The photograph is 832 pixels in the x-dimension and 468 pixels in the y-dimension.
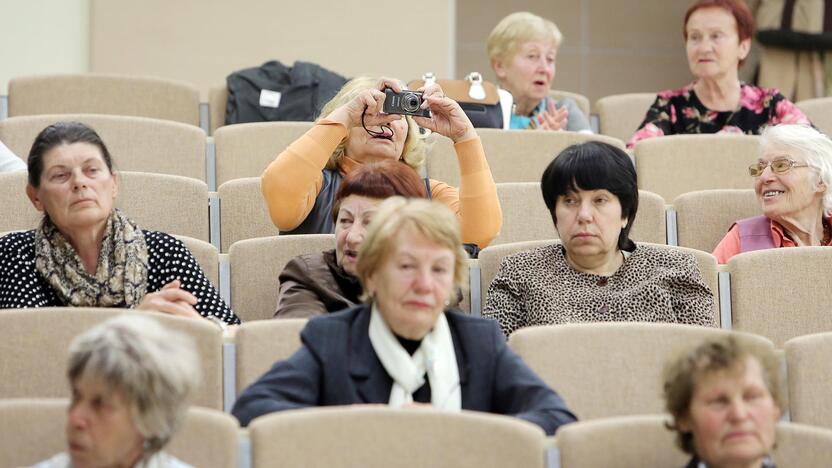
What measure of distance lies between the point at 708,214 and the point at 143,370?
209cm

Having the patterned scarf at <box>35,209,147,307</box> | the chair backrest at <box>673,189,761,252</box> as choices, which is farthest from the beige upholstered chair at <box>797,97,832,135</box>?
the patterned scarf at <box>35,209,147,307</box>

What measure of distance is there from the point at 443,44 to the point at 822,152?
2.49 meters

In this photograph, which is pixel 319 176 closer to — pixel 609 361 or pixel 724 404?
pixel 609 361

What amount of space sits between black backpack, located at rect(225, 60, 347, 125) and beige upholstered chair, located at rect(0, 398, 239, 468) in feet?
8.94

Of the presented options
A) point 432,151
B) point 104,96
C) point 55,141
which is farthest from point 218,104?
point 55,141

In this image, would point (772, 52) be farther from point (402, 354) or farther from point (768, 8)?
point (402, 354)

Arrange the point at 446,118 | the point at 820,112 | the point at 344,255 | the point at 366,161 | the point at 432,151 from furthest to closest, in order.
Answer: the point at 820,112 < the point at 432,151 < the point at 366,161 < the point at 446,118 < the point at 344,255

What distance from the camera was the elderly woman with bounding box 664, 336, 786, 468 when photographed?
197cm

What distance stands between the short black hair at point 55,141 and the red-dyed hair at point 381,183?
0.52 meters

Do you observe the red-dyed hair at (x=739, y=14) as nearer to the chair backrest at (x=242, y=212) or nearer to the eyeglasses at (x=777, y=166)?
the eyeglasses at (x=777, y=166)

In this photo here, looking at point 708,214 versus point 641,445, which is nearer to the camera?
point 641,445

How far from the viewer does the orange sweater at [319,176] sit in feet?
10.4

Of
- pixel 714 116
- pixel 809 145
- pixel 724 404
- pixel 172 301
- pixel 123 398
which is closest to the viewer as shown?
pixel 123 398

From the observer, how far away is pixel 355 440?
77.7 inches
